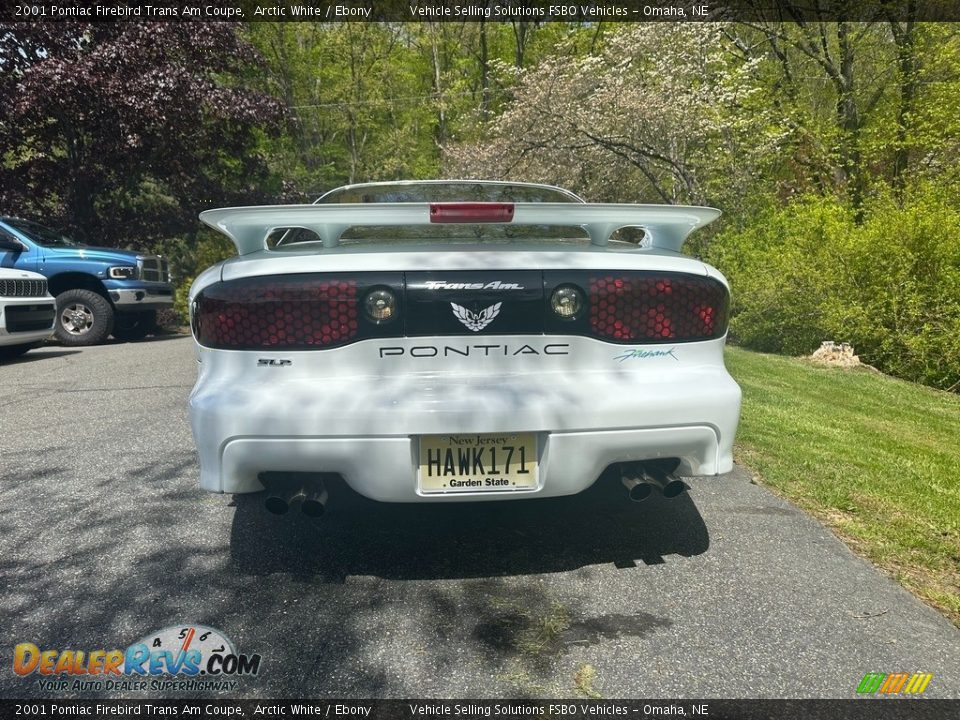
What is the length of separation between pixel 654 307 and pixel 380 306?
1.00 metres

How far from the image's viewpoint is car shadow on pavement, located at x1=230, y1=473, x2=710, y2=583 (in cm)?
265

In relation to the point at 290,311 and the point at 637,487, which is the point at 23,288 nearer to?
the point at 290,311

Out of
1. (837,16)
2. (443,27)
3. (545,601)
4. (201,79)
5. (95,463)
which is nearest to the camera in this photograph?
(545,601)

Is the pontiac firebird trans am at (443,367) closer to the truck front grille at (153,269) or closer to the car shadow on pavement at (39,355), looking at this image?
the car shadow on pavement at (39,355)

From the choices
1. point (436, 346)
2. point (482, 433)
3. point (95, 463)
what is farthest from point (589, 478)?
point (95, 463)

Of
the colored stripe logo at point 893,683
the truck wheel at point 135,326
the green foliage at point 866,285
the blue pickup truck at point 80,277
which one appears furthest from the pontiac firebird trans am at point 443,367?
the truck wheel at point 135,326

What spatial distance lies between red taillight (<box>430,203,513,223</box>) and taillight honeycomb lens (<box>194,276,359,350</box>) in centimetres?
39

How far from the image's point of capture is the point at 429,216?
7.80ft

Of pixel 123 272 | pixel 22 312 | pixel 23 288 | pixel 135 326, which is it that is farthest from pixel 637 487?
pixel 135 326

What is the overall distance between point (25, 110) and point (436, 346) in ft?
40.7

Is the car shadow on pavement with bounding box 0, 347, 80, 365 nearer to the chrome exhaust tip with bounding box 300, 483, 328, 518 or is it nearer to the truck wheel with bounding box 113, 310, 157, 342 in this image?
the truck wheel with bounding box 113, 310, 157, 342

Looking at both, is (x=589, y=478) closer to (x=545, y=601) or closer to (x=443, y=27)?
(x=545, y=601)

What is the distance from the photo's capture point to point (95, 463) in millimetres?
3926

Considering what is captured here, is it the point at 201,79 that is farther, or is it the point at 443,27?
the point at 443,27
